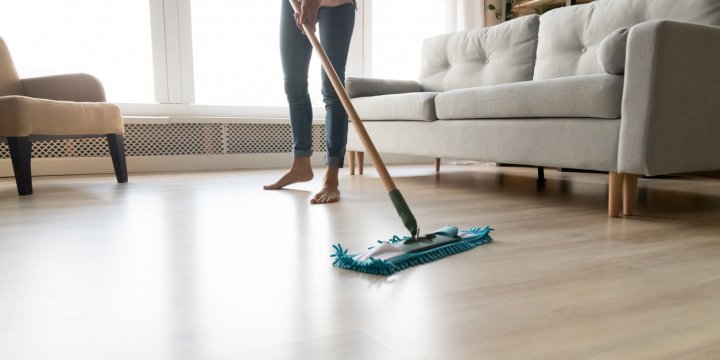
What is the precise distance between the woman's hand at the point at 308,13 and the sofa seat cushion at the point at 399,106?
745 mm

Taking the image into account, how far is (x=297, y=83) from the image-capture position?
6.21 feet

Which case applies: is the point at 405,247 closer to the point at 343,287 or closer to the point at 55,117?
the point at 343,287

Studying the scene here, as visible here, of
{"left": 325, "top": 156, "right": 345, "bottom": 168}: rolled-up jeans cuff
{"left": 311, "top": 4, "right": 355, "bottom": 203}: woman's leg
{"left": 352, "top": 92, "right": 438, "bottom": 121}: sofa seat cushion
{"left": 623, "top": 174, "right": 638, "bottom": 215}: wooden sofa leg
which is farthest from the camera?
{"left": 352, "top": 92, "right": 438, "bottom": 121}: sofa seat cushion

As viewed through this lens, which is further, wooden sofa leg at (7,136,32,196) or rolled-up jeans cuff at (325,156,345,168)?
wooden sofa leg at (7,136,32,196)

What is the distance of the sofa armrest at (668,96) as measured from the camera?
4.39ft

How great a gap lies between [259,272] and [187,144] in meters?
2.58

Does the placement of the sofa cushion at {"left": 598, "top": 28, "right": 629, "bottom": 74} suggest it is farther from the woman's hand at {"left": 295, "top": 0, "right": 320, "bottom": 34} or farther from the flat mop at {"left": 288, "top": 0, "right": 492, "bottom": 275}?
the woman's hand at {"left": 295, "top": 0, "right": 320, "bottom": 34}

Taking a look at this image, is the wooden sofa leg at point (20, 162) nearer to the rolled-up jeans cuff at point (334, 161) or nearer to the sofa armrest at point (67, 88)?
the sofa armrest at point (67, 88)

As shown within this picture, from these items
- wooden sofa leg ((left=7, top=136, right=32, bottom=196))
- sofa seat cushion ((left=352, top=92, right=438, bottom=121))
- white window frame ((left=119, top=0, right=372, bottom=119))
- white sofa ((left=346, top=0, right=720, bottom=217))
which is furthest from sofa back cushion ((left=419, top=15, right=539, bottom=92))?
wooden sofa leg ((left=7, top=136, right=32, bottom=196))

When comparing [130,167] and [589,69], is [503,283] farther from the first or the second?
[130,167]

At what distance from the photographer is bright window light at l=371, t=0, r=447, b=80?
395 centimetres

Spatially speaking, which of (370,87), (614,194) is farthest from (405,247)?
(370,87)

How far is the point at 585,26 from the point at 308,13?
53.8 inches

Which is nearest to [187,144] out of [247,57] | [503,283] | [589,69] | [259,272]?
[247,57]
